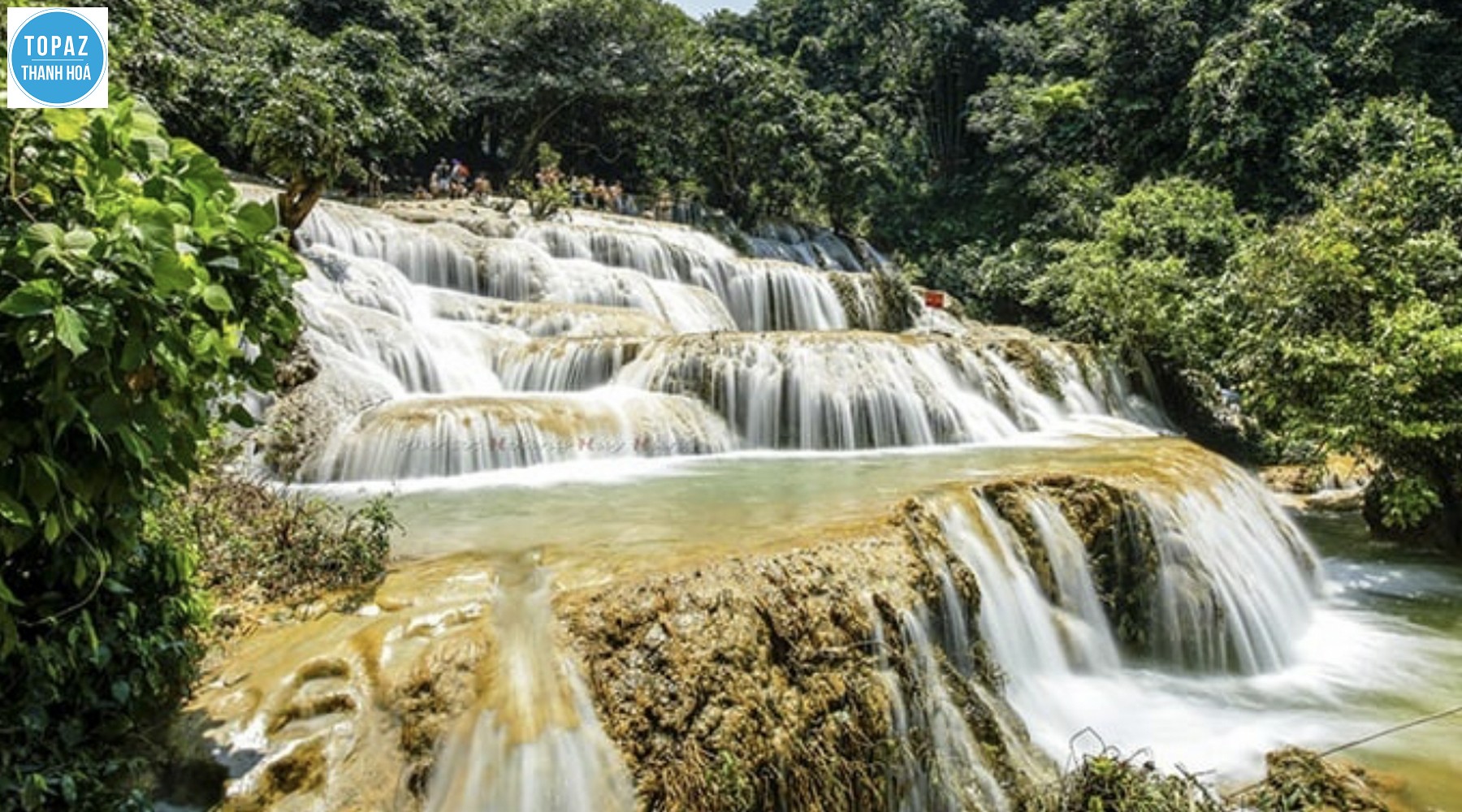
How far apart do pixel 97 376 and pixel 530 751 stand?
6.77ft

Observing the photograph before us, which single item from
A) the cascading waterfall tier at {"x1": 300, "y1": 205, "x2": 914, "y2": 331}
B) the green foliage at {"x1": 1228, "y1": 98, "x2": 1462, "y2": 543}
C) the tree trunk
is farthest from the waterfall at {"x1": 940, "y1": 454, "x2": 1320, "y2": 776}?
the cascading waterfall tier at {"x1": 300, "y1": 205, "x2": 914, "y2": 331}

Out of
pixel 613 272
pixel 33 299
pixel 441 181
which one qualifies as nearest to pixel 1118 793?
pixel 33 299

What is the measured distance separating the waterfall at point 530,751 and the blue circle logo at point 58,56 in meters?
2.80

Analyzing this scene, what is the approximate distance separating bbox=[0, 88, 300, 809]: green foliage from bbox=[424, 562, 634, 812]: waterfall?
108 centimetres

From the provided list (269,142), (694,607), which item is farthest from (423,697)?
(269,142)

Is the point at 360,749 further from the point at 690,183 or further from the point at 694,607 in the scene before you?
the point at 690,183

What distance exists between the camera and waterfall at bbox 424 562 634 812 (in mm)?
3041

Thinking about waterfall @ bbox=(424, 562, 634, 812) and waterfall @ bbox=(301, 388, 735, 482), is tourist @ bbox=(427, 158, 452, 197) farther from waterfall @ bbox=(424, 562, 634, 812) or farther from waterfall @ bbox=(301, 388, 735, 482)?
waterfall @ bbox=(424, 562, 634, 812)

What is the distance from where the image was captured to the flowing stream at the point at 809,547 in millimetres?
3281

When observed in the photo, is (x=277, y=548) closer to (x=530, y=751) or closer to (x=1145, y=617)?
(x=530, y=751)

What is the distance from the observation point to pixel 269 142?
11.0 meters

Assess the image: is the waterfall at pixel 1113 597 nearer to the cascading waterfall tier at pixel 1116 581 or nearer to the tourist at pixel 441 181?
the cascading waterfall tier at pixel 1116 581

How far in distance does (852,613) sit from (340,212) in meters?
15.0

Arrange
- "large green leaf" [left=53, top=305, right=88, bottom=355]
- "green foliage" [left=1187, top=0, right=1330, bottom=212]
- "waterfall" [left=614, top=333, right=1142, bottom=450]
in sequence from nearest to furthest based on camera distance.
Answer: "large green leaf" [left=53, top=305, right=88, bottom=355]
"waterfall" [left=614, top=333, right=1142, bottom=450]
"green foliage" [left=1187, top=0, right=1330, bottom=212]
